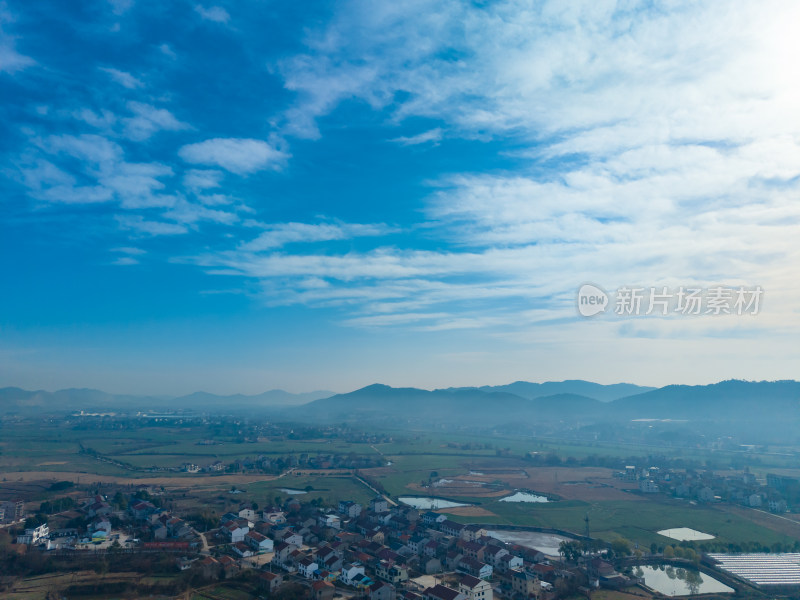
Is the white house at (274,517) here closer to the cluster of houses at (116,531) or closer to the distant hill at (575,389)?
the cluster of houses at (116,531)

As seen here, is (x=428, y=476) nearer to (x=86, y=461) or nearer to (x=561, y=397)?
(x=86, y=461)

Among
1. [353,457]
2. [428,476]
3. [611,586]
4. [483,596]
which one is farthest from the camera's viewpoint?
[353,457]

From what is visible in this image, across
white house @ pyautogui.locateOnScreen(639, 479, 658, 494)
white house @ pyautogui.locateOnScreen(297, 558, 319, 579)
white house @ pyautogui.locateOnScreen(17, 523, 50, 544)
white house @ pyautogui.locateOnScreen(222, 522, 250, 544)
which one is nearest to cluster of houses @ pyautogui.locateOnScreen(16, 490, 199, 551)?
white house @ pyautogui.locateOnScreen(17, 523, 50, 544)

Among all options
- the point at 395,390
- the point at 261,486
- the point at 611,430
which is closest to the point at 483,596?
the point at 261,486

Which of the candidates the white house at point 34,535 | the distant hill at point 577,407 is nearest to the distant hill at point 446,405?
the distant hill at point 577,407

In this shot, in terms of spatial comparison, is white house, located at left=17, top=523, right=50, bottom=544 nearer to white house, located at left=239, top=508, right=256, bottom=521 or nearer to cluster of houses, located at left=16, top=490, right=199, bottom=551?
cluster of houses, located at left=16, top=490, right=199, bottom=551

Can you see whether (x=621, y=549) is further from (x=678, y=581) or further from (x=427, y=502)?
(x=427, y=502)
